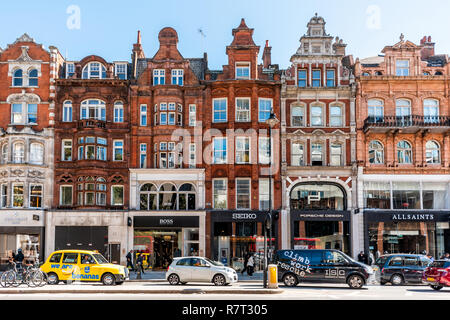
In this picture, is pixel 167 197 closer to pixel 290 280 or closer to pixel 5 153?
pixel 5 153

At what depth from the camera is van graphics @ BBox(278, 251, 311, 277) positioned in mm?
24250

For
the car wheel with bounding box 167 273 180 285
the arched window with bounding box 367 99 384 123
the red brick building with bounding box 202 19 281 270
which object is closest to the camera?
the car wheel with bounding box 167 273 180 285

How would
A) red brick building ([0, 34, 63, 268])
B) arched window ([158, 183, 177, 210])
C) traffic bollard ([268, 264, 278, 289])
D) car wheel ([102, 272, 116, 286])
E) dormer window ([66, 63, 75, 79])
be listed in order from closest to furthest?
traffic bollard ([268, 264, 278, 289]) → car wheel ([102, 272, 116, 286]) → red brick building ([0, 34, 63, 268]) → arched window ([158, 183, 177, 210]) → dormer window ([66, 63, 75, 79])

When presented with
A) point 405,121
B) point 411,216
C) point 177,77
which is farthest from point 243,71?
point 411,216

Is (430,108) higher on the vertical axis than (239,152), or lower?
higher

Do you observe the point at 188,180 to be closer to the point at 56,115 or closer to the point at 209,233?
the point at 209,233

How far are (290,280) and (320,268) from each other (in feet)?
4.88

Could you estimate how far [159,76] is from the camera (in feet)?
128

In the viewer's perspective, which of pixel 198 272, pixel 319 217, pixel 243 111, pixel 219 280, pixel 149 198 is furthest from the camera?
pixel 243 111

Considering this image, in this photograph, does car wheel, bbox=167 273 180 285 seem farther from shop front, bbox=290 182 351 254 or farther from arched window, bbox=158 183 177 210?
shop front, bbox=290 182 351 254

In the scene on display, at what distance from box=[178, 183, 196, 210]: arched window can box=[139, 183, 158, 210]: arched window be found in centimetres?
174

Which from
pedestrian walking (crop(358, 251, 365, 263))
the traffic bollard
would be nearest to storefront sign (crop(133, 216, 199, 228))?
pedestrian walking (crop(358, 251, 365, 263))

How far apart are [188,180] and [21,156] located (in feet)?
39.0

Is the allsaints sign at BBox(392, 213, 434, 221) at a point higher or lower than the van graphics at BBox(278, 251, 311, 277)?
higher
